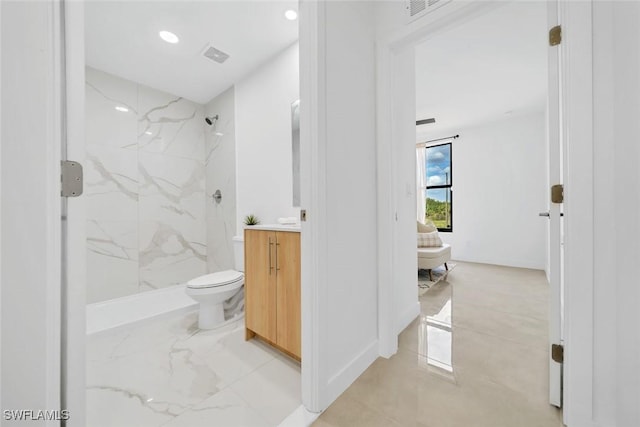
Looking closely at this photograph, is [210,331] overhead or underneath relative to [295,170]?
underneath

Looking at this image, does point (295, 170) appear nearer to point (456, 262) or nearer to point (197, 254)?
point (197, 254)

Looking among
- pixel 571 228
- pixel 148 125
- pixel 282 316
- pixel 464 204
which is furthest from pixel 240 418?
pixel 464 204

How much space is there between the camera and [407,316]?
2.04 meters

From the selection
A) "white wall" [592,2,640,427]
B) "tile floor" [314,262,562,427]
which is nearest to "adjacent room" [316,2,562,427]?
"tile floor" [314,262,562,427]

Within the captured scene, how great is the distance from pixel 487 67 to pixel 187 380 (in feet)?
13.2

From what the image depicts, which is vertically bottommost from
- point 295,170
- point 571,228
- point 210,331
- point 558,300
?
point 210,331

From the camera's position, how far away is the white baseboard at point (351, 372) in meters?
1.22

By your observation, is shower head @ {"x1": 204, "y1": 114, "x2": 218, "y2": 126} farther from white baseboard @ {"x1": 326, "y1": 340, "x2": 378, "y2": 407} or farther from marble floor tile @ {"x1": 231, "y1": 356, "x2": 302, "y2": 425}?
white baseboard @ {"x1": 326, "y1": 340, "x2": 378, "y2": 407}

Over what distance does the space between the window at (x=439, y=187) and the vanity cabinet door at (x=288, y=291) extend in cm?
460

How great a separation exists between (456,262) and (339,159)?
4440 millimetres

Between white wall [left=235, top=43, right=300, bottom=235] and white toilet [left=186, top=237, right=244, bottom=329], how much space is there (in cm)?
A: 68

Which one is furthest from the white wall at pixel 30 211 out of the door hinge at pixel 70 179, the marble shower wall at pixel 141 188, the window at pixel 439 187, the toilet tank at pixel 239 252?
the window at pixel 439 187

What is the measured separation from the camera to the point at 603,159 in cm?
96

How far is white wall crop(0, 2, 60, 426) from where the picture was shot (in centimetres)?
51
